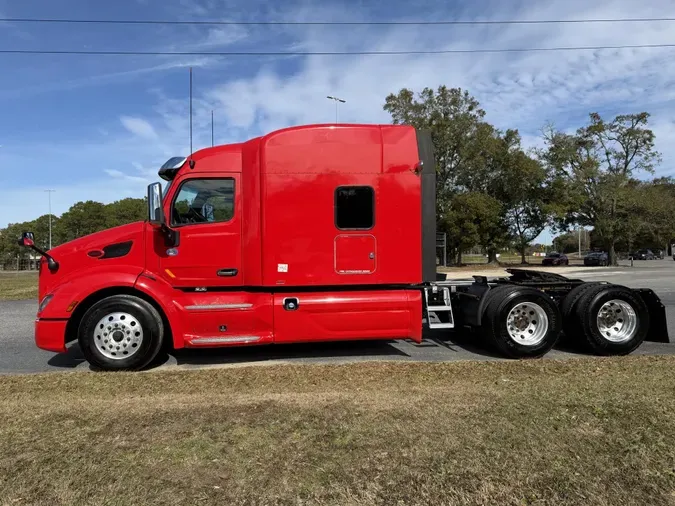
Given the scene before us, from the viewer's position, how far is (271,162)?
257 inches

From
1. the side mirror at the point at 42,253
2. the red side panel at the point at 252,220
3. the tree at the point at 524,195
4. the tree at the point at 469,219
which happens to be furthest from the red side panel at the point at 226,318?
the tree at the point at 524,195

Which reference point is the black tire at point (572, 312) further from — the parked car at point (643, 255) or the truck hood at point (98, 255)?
the parked car at point (643, 255)

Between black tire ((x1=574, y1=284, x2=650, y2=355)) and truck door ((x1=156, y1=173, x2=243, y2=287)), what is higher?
truck door ((x1=156, y1=173, x2=243, y2=287))

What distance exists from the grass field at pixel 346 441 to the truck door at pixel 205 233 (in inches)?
61.5

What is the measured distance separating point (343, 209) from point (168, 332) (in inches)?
113

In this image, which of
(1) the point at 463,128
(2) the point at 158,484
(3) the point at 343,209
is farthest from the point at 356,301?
(1) the point at 463,128

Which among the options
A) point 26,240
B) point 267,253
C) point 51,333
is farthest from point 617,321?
point 26,240

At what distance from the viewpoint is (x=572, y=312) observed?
23.9 ft

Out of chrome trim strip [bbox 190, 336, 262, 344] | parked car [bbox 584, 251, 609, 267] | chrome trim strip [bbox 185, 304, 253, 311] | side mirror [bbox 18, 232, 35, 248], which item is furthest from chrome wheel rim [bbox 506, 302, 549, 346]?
parked car [bbox 584, 251, 609, 267]

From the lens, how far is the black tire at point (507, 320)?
6.91 meters

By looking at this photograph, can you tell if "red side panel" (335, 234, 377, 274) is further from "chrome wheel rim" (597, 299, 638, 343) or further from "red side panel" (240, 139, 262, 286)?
"chrome wheel rim" (597, 299, 638, 343)

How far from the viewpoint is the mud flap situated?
288 inches

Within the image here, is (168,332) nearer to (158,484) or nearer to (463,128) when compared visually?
(158,484)

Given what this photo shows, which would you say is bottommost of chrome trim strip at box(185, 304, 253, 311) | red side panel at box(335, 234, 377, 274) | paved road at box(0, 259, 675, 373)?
paved road at box(0, 259, 675, 373)
